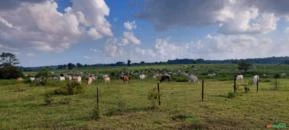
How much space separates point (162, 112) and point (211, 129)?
13.1 feet

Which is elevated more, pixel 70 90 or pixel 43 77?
pixel 43 77

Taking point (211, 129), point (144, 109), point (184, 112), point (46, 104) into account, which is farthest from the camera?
point (46, 104)

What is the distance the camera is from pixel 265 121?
49.8 feet

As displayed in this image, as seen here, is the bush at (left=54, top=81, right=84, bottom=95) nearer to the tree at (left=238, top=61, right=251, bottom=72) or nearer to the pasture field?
A: the pasture field

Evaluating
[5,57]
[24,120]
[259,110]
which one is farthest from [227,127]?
[5,57]

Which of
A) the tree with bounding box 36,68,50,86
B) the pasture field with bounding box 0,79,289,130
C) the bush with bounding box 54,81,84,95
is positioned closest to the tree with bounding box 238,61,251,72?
the tree with bounding box 36,68,50,86

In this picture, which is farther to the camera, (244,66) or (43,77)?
(244,66)

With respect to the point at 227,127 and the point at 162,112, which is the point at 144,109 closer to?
the point at 162,112

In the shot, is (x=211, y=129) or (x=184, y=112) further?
(x=184, y=112)

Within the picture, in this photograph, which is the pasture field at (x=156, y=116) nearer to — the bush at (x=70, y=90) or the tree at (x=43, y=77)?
the bush at (x=70, y=90)

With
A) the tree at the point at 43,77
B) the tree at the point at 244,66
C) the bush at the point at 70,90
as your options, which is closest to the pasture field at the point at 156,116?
the bush at the point at 70,90

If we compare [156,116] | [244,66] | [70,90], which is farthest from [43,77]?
[244,66]

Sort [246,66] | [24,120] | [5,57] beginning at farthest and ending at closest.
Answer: [246,66] < [5,57] < [24,120]

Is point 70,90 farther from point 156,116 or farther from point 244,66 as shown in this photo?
point 244,66
